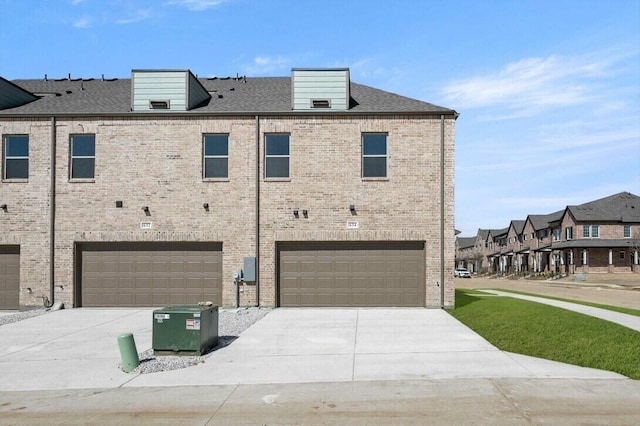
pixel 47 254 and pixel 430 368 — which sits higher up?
pixel 47 254

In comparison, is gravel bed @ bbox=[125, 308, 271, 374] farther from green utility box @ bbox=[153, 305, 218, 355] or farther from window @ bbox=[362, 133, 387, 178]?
window @ bbox=[362, 133, 387, 178]

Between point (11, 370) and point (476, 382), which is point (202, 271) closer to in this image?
point (11, 370)

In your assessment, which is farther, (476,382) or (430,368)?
(430,368)

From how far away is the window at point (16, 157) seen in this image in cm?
1878

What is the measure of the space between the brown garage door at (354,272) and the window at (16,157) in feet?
31.6

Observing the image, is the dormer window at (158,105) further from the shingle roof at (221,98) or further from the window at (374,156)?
the window at (374,156)

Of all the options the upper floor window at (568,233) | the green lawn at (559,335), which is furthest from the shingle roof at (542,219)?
the green lawn at (559,335)

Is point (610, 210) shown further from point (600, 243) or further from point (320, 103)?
point (320, 103)

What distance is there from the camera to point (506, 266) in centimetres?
8181

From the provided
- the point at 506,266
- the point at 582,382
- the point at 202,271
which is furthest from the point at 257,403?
the point at 506,266

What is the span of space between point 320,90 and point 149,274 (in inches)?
354

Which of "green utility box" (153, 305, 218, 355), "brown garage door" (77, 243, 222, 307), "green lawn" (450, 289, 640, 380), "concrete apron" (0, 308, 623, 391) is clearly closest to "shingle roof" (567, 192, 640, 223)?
"green lawn" (450, 289, 640, 380)

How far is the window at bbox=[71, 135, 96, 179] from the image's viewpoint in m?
18.8

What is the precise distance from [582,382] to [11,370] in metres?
10.1
